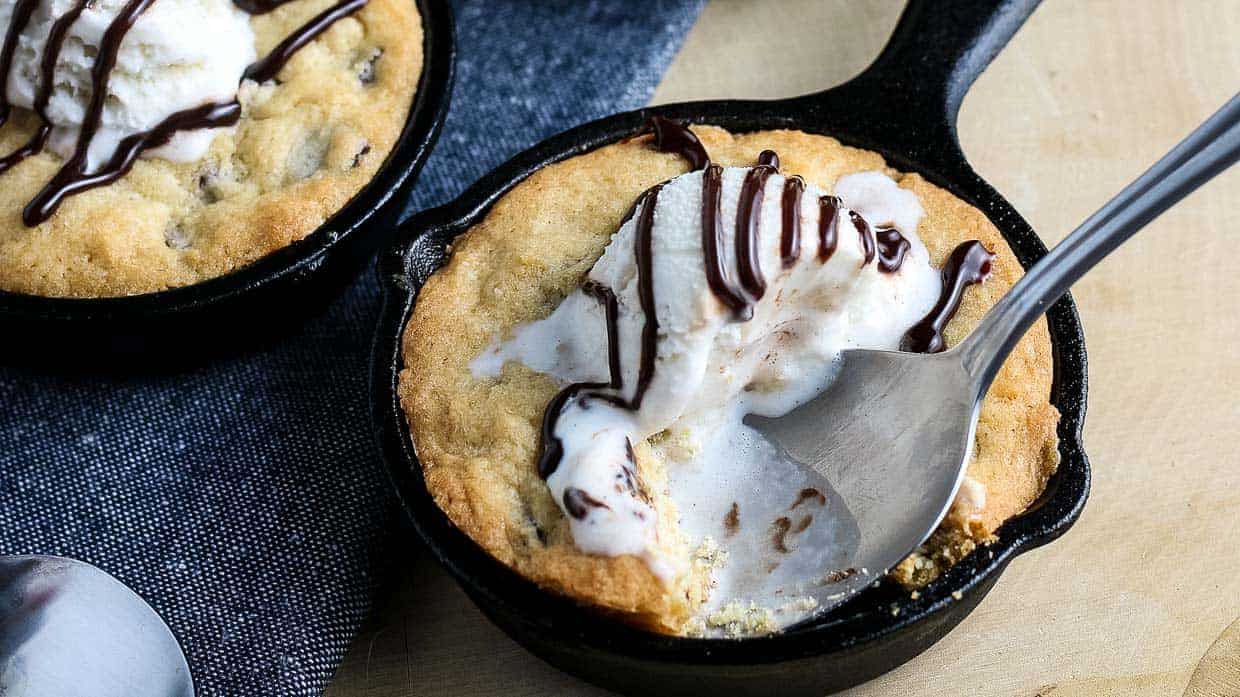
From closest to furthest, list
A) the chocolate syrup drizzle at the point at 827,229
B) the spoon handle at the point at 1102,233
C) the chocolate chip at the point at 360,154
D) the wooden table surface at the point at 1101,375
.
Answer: the spoon handle at the point at 1102,233 → the chocolate syrup drizzle at the point at 827,229 → the wooden table surface at the point at 1101,375 → the chocolate chip at the point at 360,154

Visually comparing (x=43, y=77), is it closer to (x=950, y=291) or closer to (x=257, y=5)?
(x=257, y=5)

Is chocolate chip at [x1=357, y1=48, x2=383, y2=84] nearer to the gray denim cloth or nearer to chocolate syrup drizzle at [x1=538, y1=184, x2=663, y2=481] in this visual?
the gray denim cloth

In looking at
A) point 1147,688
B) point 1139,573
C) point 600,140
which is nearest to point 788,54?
point 600,140

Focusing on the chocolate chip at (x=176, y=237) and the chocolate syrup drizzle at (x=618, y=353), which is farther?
the chocolate chip at (x=176, y=237)

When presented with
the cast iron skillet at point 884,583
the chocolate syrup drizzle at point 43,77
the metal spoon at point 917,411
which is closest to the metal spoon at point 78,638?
the cast iron skillet at point 884,583

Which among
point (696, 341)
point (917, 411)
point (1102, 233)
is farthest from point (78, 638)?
point (1102, 233)

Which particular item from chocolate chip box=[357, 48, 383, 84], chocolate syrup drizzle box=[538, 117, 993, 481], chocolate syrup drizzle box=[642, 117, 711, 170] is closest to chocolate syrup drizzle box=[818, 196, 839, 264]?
chocolate syrup drizzle box=[538, 117, 993, 481]

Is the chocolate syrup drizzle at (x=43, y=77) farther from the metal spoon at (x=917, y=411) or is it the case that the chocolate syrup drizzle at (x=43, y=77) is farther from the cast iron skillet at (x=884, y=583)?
the metal spoon at (x=917, y=411)

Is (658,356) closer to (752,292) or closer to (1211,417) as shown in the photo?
(752,292)

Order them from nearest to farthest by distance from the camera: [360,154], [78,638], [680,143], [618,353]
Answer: [618,353]
[78,638]
[680,143]
[360,154]
